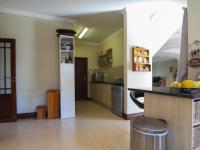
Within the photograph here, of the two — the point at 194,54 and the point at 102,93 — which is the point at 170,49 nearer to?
the point at 102,93

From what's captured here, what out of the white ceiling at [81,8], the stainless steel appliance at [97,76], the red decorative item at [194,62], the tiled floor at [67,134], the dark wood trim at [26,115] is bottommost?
the tiled floor at [67,134]

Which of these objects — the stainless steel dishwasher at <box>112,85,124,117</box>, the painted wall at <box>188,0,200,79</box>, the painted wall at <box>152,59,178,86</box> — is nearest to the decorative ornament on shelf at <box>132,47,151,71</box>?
the stainless steel dishwasher at <box>112,85,124,117</box>

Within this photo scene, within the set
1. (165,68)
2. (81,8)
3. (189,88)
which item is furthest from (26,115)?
(165,68)

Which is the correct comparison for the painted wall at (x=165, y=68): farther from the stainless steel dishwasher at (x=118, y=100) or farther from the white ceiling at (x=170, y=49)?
the stainless steel dishwasher at (x=118, y=100)

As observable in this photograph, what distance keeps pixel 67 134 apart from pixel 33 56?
2.40 metres

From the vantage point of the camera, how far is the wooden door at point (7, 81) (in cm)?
389

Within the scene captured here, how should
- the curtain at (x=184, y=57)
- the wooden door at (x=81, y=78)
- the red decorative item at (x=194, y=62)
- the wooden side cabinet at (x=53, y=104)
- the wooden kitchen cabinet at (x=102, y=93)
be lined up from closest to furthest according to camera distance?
1. the red decorative item at (x=194, y=62)
2. the curtain at (x=184, y=57)
3. the wooden side cabinet at (x=53, y=104)
4. the wooden kitchen cabinet at (x=102, y=93)
5. the wooden door at (x=81, y=78)

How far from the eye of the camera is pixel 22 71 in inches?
165

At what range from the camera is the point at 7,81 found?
4004 mm

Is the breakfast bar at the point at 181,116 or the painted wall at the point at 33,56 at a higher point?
the painted wall at the point at 33,56

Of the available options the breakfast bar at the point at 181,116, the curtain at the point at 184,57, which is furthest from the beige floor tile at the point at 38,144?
the curtain at the point at 184,57

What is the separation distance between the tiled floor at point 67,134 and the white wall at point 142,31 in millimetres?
906

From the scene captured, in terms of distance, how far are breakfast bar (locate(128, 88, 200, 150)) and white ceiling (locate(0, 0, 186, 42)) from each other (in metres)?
2.74

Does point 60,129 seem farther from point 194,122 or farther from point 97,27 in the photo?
point 97,27
